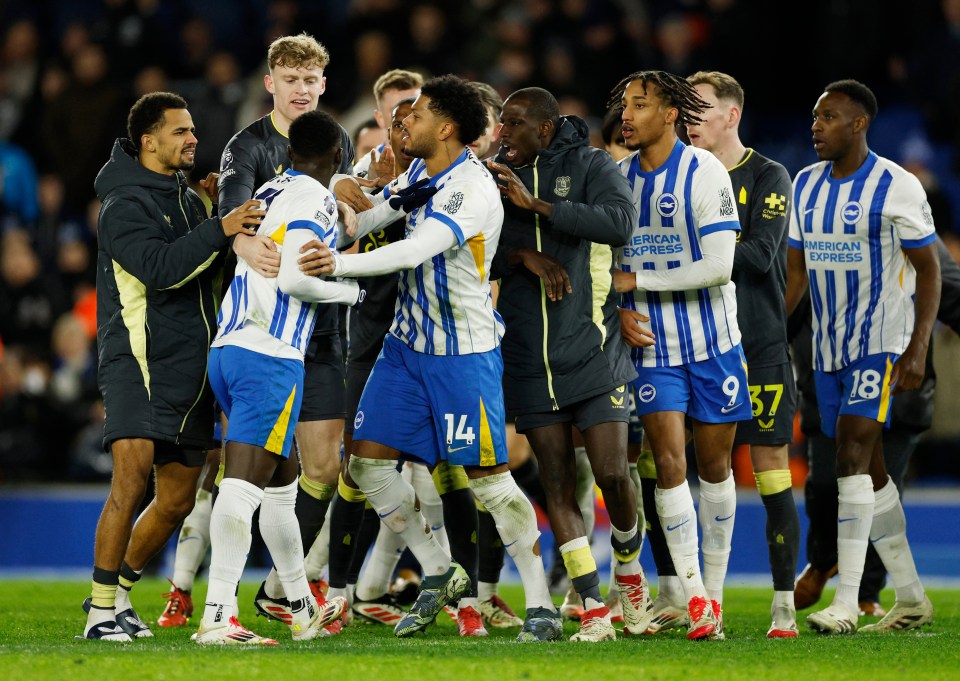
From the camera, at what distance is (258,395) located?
6207 mm

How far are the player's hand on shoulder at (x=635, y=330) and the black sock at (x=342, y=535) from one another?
1.69 m

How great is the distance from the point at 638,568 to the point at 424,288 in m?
1.75

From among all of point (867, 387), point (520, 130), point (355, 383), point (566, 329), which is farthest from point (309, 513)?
point (867, 387)

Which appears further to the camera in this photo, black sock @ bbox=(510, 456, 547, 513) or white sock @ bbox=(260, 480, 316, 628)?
black sock @ bbox=(510, 456, 547, 513)

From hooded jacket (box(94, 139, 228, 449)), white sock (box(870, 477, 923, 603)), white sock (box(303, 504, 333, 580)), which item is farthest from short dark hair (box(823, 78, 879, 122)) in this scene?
white sock (box(303, 504, 333, 580))

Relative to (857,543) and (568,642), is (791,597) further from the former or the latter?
(568,642)

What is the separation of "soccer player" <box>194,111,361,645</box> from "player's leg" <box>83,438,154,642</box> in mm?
509

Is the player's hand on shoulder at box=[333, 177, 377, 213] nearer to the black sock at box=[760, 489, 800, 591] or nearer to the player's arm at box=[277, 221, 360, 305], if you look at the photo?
the player's arm at box=[277, 221, 360, 305]

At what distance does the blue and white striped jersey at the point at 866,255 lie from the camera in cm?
725

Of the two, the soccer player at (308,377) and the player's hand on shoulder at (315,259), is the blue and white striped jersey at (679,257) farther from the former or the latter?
the player's hand on shoulder at (315,259)

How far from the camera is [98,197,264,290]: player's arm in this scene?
645cm

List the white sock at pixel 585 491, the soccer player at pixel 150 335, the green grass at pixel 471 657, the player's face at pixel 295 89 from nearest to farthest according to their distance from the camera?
1. the green grass at pixel 471 657
2. the soccer player at pixel 150 335
3. the player's face at pixel 295 89
4. the white sock at pixel 585 491

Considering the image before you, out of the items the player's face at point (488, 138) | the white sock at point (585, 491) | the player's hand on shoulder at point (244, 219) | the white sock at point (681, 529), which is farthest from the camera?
the white sock at point (585, 491)

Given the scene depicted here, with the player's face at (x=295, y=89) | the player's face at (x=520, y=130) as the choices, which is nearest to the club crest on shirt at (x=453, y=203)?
the player's face at (x=520, y=130)
